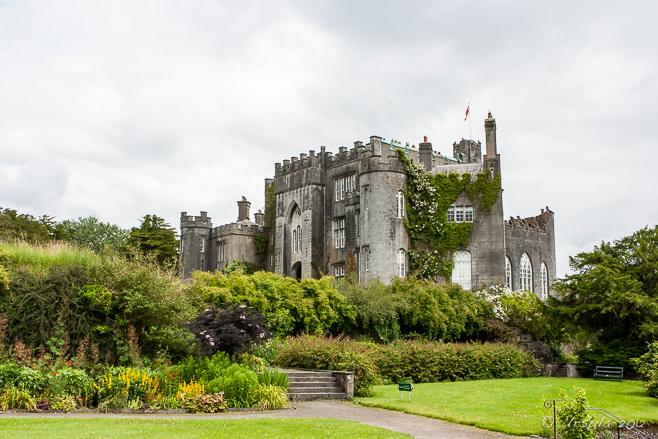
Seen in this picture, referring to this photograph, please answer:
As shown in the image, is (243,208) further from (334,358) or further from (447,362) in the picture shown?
(334,358)

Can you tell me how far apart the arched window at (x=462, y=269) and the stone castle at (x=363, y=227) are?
0.06 metres

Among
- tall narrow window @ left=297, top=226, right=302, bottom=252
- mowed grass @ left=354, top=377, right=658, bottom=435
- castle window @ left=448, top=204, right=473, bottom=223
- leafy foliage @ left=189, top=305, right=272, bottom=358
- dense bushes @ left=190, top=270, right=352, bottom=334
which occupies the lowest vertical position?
mowed grass @ left=354, top=377, right=658, bottom=435

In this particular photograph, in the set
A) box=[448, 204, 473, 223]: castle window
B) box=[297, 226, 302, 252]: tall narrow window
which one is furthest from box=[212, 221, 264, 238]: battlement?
box=[448, 204, 473, 223]: castle window

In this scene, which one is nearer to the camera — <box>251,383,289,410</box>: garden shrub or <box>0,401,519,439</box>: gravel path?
<box>0,401,519,439</box>: gravel path

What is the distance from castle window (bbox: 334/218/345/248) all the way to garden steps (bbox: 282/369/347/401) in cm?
2274

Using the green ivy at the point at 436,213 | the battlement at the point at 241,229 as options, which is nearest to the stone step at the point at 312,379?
the green ivy at the point at 436,213

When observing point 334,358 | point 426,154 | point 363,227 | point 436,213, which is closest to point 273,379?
point 334,358

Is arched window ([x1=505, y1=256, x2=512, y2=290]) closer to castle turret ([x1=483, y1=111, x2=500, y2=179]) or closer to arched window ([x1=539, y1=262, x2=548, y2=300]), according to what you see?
arched window ([x1=539, y1=262, x2=548, y2=300])

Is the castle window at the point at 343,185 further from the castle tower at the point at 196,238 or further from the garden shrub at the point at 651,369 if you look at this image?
the garden shrub at the point at 651,369

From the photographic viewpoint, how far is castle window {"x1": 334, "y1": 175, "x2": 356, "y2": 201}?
40.1 metres

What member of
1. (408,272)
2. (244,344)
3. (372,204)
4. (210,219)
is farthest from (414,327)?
(210,219)

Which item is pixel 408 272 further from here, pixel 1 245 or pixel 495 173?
pixel 1 245

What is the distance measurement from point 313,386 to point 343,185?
998 inches

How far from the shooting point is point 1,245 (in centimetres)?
1794
